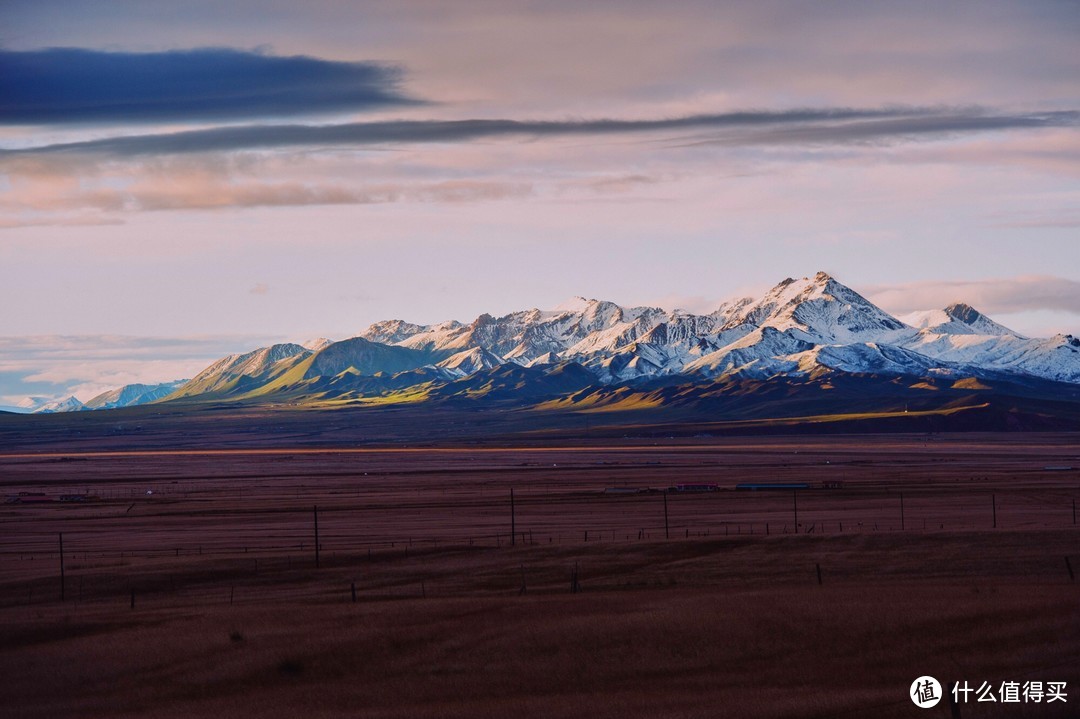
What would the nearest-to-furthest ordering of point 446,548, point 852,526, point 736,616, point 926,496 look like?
point 736,616 → point 446,548 → point 852,526 → point 926,496

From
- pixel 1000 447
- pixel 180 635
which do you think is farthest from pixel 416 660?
pixel 1000 447

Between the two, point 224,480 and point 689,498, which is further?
point 224,480

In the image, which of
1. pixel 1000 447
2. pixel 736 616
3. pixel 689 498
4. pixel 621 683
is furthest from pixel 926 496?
pixel 1000 447

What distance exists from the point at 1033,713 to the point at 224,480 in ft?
387

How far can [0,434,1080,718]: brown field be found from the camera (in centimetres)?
3544

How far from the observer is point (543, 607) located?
144ft

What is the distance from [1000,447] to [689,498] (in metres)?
110

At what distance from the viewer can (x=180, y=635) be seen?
4200 cm

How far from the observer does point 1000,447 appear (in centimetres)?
19288

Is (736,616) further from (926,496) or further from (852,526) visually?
(926,496)

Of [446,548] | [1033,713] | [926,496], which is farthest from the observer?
[926,496]

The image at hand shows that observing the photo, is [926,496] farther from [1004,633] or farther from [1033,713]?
[1033,713]

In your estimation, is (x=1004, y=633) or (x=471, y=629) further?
(x=471, y=629)

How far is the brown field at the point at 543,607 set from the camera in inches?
Answer: 1395
